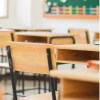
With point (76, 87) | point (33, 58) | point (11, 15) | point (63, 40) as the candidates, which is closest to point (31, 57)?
point (33, 58)

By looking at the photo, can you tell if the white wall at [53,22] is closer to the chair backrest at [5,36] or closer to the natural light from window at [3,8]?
the natural light from window at [3,8]

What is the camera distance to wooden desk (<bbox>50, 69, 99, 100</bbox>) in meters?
0.95

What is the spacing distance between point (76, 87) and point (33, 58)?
0.61 m

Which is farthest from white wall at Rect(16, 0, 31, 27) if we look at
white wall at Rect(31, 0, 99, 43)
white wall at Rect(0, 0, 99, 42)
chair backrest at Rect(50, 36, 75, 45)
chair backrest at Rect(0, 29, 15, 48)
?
chair backrest at Rect(0, 29, 15, 48)

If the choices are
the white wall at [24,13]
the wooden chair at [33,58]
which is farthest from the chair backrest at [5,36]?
the white wall at [24,13]

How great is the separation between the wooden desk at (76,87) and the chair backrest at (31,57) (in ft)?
1.43

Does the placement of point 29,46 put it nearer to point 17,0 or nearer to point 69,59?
point 69,59

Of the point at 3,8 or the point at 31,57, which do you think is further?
the point at 3,8

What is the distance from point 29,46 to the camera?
1.72 m

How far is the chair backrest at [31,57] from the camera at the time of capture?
1690mm

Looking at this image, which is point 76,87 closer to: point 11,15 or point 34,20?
point 11,15

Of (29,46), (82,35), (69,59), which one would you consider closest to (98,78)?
(29,46)

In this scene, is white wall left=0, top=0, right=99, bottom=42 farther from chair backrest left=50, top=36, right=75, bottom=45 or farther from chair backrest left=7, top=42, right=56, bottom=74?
chair backrest left=7, top=42, right=56, bottom=74

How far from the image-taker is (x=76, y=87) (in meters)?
1.19
